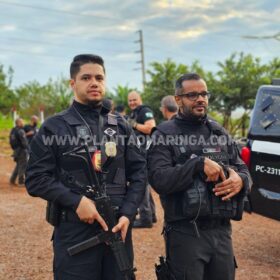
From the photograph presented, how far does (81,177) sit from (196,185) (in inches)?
26.9

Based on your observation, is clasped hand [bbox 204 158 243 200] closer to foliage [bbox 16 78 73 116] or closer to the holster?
the holster

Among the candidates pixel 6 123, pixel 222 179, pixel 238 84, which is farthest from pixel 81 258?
pixel 6 123

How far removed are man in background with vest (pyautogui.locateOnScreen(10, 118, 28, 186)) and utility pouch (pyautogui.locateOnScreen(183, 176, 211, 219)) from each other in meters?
8.86

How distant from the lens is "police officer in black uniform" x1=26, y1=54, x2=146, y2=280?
239cm

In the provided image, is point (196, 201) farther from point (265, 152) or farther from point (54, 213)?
point (265, 152)

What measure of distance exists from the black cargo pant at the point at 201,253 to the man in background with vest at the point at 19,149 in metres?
8.76

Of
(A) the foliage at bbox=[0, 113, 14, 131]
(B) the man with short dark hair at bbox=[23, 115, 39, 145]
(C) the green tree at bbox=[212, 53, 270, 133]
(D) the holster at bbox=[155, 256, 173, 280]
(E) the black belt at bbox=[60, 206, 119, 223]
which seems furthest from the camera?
(A) the foliage at bbox=[0, 113, 14, 131]

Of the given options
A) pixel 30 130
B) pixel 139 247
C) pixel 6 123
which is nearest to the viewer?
pixel 139 247

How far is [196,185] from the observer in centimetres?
255

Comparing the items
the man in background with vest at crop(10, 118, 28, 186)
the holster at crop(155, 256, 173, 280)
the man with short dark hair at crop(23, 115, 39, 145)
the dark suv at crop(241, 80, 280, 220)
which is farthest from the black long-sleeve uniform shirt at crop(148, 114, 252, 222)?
the man with short dark hair at crop(23, 115, 39, 145)

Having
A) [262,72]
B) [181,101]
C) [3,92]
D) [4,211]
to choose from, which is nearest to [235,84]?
[262,72]

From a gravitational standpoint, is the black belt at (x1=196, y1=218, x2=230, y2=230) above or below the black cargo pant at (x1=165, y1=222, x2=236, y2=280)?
above

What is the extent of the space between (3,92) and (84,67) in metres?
27.7

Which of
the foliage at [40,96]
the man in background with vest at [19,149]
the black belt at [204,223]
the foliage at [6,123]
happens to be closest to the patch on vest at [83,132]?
the black belt at [204,223]
